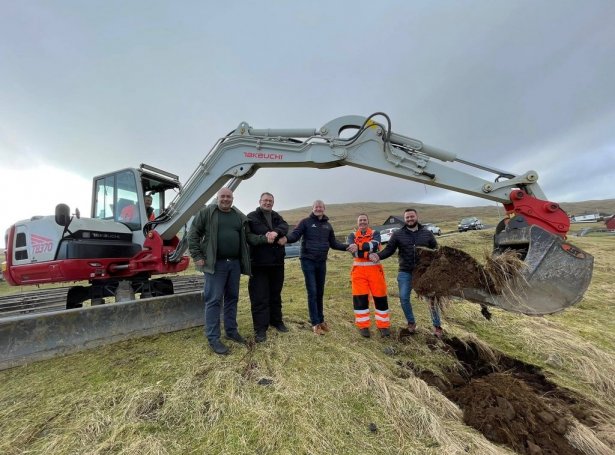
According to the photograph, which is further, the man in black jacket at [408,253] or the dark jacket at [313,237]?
the dark jacket at [313,237]

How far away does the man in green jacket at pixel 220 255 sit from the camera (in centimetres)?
433

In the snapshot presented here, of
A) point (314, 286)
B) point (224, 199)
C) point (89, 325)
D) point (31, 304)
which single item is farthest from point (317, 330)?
point (31, 304)

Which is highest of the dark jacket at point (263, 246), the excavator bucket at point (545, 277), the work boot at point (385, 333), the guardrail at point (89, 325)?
the dark jacket at point (263, 246)

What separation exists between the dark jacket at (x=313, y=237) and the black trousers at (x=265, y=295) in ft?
1.65

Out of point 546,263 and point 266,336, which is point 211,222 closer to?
point 266,336

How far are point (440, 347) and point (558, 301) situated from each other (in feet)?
5.28

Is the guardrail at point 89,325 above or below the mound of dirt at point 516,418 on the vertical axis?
above

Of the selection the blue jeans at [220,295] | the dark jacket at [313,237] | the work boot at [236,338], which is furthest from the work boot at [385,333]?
the blue jeans at [220,295]

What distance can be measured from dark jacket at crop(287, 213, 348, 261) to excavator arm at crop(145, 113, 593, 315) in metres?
0.94

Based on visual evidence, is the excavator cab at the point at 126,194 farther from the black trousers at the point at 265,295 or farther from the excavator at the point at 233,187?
the black trousers at the point at 265,295

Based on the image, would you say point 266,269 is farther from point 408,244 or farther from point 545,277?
point 545,277

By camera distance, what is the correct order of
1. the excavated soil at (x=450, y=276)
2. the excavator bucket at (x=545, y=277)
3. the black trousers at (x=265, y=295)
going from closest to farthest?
the excavator bucket at (x=545, y=277) → the excavated soil at (x=450, y=276) → the black trousers at (x=265, y=295)

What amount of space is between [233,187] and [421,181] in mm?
2974

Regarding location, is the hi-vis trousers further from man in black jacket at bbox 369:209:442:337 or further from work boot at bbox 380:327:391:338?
man in black jacket at bbox 369:209:442:337
